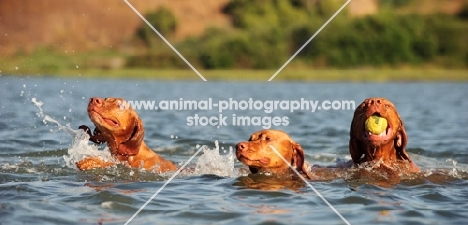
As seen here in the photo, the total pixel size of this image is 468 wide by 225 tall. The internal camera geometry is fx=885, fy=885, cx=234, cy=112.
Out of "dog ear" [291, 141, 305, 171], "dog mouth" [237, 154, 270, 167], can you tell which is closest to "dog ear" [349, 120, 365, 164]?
"dog ear" [291, 141, 305, 171]

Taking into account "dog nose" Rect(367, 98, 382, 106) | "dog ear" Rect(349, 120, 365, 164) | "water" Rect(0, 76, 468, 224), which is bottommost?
"water" Rect(0, 76, 468, 224)

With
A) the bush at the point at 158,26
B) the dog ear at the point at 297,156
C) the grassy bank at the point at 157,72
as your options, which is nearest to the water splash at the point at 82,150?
the dog ear at the point at 297,156

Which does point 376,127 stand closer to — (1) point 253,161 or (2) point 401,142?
(2) point 401,142

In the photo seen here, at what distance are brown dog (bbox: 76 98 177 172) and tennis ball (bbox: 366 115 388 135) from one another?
2272 mm

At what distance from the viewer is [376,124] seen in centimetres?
897

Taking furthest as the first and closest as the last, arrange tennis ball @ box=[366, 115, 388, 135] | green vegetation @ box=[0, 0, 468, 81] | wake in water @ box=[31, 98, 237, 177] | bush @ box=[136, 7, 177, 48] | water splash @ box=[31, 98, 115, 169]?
bush @ box=[136, 7, 177, 48] → green vegetation @ box=[0, 0, 468, 81] → wake in water @ box=[31, 98, 237, 177] → water splash @ box=[31, 98, 115, 169] → tennis ball @ box=[366, 115, 388, 135]

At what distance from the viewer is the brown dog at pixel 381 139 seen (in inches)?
352

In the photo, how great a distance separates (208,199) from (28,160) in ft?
12.6

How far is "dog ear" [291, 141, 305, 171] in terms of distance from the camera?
29.7ft

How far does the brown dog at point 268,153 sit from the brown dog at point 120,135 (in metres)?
1.20

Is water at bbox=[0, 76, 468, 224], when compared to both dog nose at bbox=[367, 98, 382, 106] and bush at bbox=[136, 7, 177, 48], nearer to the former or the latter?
dog nose at bbox=[367, 98, 382, 106]

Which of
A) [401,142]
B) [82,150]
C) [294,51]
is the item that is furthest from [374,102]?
[294,51]

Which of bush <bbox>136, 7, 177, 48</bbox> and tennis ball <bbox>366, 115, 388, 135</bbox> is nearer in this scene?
tennis ball <bbox>366, 115, 388, 135</bbox>

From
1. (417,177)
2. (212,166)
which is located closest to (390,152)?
(417,177)
